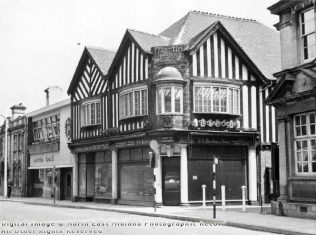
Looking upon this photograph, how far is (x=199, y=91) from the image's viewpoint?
25.8 m

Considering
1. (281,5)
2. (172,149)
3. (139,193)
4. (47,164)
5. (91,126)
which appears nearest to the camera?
(281,5)

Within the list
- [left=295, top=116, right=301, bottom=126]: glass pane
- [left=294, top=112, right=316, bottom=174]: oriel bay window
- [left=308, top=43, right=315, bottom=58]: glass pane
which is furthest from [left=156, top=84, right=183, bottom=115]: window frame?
[left=308, top=43, right=315, bottom=58]: glass pane

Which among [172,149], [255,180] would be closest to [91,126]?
[172,149]

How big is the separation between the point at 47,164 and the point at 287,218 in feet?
80.2

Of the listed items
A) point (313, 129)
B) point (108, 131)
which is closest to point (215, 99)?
point (108, 131)

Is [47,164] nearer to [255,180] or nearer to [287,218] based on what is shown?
[255,180]

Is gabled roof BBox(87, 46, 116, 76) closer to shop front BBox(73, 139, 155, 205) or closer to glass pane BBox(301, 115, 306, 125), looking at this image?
shop front BBox(73, 139, 155, 205)

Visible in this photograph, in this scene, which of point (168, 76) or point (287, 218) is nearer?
point (287, 218)

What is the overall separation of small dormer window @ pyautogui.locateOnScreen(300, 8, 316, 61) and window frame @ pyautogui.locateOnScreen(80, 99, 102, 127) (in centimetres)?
1482

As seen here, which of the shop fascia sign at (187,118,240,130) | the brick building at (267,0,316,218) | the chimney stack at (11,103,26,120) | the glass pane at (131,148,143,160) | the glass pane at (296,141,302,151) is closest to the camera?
the brick building at (267,0,316,218)

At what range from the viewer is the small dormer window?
18.2 metres

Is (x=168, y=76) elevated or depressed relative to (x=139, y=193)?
elevated

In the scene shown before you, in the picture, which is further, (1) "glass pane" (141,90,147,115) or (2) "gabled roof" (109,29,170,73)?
(2) "gabled roof" (109,29,170,73)

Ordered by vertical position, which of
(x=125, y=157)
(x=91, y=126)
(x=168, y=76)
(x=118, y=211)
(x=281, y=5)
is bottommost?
(x=118, y=211)
